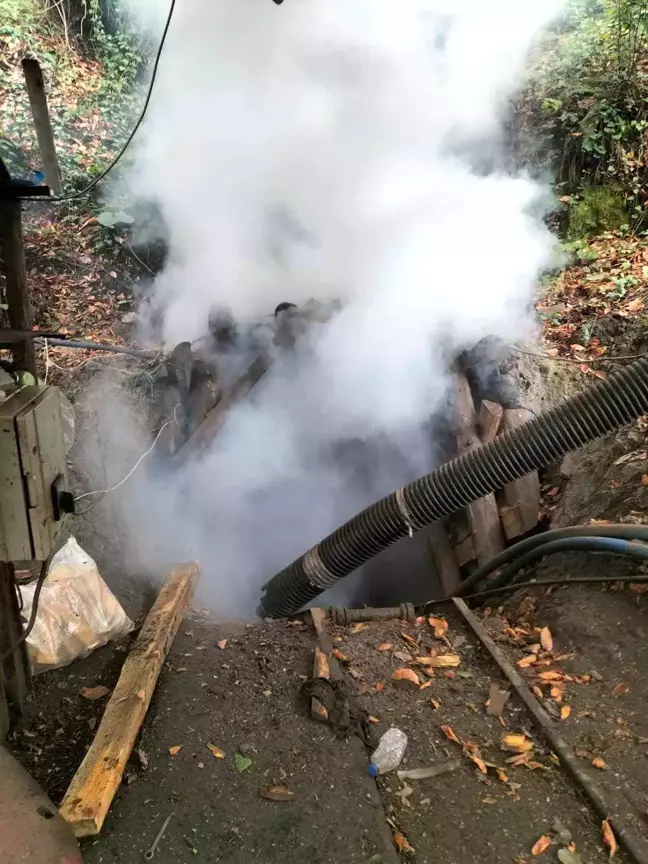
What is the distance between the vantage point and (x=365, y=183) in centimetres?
537

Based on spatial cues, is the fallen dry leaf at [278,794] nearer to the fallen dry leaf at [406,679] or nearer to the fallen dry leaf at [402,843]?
the fallen dry leaf at [402,843]

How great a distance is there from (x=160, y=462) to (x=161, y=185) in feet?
11.1

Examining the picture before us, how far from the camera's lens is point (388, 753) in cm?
246

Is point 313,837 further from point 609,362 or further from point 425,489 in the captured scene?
point 609,362

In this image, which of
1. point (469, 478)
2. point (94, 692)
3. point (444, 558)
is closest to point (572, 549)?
point (469, 478)

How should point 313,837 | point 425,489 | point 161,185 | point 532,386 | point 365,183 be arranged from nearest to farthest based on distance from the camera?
point 313,837 → point 425,489 → point 532,386 → point 365,183 → point 161,185

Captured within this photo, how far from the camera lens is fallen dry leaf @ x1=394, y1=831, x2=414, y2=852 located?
2.07 meters

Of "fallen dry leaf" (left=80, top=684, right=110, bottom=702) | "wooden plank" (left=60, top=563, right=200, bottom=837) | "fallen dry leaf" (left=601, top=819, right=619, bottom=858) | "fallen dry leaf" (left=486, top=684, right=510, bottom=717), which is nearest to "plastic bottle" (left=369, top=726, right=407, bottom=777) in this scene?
"fallen dry leaf" (left=486, top=684, right=510, bottom=717)

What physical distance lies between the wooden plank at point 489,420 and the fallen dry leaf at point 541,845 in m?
2.89

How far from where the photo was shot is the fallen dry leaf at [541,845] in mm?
2064

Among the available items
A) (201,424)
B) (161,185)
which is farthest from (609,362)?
(161,185)

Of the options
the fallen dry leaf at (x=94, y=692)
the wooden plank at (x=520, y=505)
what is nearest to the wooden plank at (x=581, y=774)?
the wooden plank at (x=520, y=505)

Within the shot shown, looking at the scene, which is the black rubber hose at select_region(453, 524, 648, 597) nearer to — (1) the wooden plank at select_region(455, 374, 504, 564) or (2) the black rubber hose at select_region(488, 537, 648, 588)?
(2) the black rubber hose at select_region(488, 537, 648, 588)

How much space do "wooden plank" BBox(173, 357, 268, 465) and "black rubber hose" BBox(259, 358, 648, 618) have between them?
4.02 feet
